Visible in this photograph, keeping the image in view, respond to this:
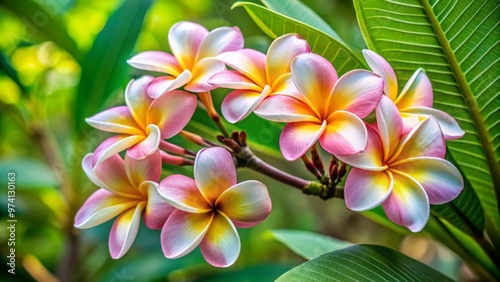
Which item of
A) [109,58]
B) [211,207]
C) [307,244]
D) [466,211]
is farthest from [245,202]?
[109,58]

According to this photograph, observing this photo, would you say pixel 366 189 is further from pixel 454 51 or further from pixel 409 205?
pixel 454 51

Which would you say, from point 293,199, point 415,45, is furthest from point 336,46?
point 293,199

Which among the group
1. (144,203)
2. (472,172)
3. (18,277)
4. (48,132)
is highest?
(472,172)

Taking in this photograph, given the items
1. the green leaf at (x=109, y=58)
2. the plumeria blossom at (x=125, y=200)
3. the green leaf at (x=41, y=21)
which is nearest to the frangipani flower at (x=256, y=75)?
the plumeria blossom at (x=125, y=200)

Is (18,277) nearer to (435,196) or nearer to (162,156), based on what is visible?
(162,156)

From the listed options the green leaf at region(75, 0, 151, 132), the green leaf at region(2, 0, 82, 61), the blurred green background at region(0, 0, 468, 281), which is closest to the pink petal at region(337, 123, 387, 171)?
the blurred green background at region(0, 0, 468, 281)

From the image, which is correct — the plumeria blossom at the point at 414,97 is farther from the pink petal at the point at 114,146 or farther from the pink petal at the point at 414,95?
the pink petal at the point at 114,146
